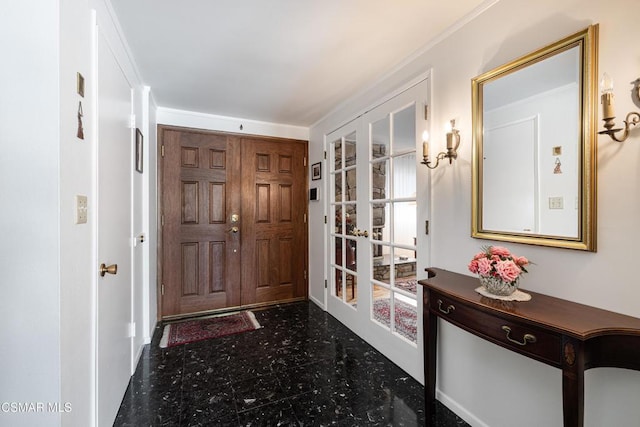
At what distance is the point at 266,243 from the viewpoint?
11.5 ft

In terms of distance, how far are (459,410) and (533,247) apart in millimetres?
1056

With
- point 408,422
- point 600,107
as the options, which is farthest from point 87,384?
point 600,107

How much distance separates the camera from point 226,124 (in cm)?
326

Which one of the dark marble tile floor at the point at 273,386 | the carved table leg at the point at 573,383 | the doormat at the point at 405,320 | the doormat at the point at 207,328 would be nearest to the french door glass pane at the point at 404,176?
the doormat at the point at 405,320

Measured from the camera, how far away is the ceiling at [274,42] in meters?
1.50

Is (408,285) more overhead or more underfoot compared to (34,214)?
more underfoot

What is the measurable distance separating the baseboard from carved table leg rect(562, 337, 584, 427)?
72cm

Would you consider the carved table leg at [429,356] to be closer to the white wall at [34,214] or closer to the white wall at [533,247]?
the white wall at [533,247]

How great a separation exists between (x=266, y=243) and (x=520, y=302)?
2.77 metres

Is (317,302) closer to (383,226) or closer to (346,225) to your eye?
(346,225)

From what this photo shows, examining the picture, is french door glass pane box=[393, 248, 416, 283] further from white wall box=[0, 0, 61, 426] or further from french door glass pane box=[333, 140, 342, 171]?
white wall box=[0, 0, 61, 426]

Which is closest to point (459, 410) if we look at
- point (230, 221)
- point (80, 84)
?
point (80, 84)

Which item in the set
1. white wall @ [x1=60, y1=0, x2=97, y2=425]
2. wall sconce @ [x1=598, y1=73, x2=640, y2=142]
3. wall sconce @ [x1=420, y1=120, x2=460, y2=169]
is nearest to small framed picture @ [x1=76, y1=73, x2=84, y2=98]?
white wall @ [x1=60, y1=0, x2=97, y2=425]

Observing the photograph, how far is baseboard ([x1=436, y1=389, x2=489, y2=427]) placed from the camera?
153 centimetres
